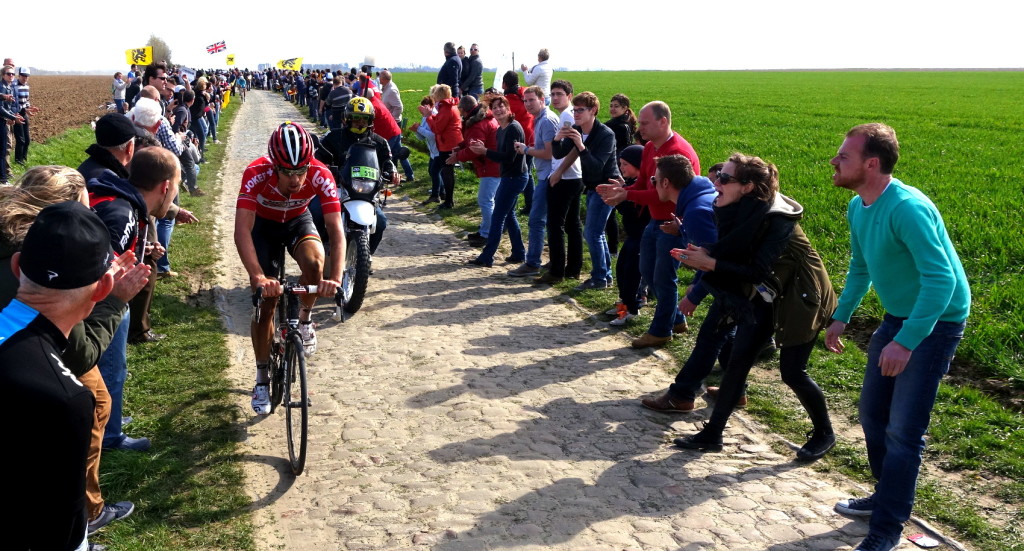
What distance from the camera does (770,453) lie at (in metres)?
5.97

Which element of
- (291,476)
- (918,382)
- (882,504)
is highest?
(918,382)

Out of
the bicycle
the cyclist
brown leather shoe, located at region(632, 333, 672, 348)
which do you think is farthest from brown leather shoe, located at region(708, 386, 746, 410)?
the cyclist

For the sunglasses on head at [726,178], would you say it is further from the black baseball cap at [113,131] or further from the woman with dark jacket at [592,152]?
the black baseball cap at [113,131]

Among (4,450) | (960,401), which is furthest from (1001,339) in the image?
(4,450)

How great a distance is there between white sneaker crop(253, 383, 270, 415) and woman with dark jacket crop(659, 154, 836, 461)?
3.09 m

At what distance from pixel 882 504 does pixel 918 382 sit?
693 mm

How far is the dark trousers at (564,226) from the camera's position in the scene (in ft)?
33.7

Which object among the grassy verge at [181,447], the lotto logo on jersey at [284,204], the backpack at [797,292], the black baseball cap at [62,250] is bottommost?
the grassy verge at [181,447]

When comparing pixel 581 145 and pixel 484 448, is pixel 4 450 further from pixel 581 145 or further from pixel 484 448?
pixel 581 145

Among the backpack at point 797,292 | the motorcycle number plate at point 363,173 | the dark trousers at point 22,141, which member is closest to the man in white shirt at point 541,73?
the motorcycle number plate at point 363,173

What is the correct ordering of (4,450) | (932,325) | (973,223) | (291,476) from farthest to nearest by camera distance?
(973,223) → (291,476) → (932,325) → (4,450)

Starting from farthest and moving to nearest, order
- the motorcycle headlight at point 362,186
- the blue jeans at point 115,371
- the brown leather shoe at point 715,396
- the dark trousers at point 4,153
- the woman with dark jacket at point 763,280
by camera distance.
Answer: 1. the dark trousers at point 4,153
2. the motorcycle headlight at point 362,186
3. the brown leather shoe at point 715,396
4. the woman with dark jacket at point 763,280
5. the blue jeans at point 115,371

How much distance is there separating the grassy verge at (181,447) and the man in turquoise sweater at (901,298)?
3379 mm

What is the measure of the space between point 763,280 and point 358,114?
5512 mm
